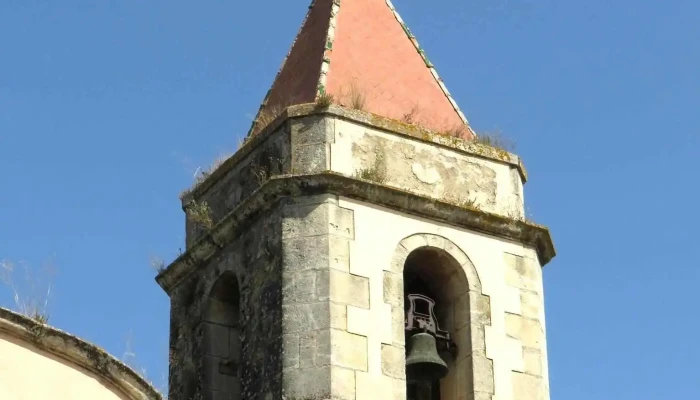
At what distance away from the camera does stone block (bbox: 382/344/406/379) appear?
43.1 feet

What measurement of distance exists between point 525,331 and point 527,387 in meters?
0.45

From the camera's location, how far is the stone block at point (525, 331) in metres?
13.8

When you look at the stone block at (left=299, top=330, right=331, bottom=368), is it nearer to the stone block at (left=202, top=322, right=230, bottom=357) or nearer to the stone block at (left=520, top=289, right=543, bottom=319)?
the stone block at (left=202, top=322, right=230, bottom=357)

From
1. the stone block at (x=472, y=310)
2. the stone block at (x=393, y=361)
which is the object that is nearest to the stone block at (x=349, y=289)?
the stone block at (x=393, y=361)

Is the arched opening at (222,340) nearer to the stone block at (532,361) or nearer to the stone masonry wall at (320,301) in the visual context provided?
the stone masonry wall at (320,301)

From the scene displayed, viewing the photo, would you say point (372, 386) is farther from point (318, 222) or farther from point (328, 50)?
point (328, 50)

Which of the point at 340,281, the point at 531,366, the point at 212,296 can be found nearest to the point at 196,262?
the point at 212,296

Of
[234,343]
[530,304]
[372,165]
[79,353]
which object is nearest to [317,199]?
[372,165]

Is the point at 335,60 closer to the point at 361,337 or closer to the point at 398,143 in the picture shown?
the point at 398,143

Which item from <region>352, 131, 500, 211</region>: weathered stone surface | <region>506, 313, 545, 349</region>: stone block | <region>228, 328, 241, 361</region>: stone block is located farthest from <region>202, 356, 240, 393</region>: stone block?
<region>506, 313, 545, 349</region>: stone block

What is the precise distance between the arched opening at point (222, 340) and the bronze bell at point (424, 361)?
1.28 m

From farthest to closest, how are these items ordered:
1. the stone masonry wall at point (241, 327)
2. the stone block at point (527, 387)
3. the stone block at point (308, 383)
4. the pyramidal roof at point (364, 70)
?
1. the pyramidal roof at point (364, 70)
2. the stone block at point (527, 387)
3. the stone masonry wall at point (241, 327)
4. the stone block at point (308, 383)

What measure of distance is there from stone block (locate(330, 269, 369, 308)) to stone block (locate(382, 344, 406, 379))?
34 cm

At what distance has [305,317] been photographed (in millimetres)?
13156
